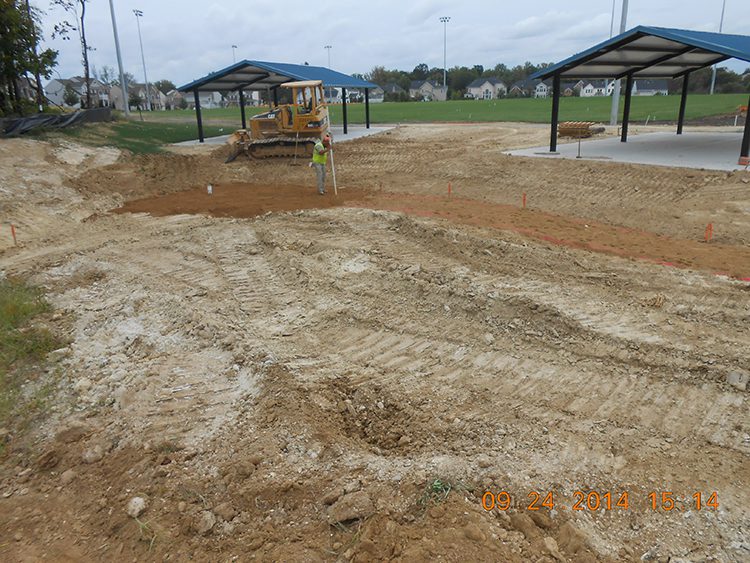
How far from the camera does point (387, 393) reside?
5156 millimetres

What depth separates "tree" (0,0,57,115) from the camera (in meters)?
21.3

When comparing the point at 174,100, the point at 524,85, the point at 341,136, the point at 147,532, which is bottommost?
the point at 147,532

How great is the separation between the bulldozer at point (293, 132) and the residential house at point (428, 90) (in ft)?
284

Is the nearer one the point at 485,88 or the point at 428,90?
the point at 485,88

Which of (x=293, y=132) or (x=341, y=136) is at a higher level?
(x=293, y=132)

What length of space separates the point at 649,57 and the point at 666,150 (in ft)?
13.9

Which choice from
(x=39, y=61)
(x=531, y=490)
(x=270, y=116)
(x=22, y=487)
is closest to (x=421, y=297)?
(x=531, y=490)

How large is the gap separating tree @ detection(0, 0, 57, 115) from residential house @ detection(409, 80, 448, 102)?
281ft

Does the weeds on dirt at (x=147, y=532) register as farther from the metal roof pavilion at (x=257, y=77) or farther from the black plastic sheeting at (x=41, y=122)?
the metal roof pavilion at (x=257, y=77)

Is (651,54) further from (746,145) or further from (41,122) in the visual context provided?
(41,122)

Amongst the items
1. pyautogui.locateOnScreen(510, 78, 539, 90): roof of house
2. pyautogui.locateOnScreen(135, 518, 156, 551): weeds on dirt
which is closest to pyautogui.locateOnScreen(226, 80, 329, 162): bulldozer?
pyautogui.locateOnScreen(135, 518, 156, 551): weeds on dirt

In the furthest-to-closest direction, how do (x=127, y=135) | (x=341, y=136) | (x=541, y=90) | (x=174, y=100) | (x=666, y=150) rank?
1. (x=541, y=90)
2. (x=174, y=100)
3. (x=341, y=136)
4. (x=127, y=135)
5. (x=666, y=150)
